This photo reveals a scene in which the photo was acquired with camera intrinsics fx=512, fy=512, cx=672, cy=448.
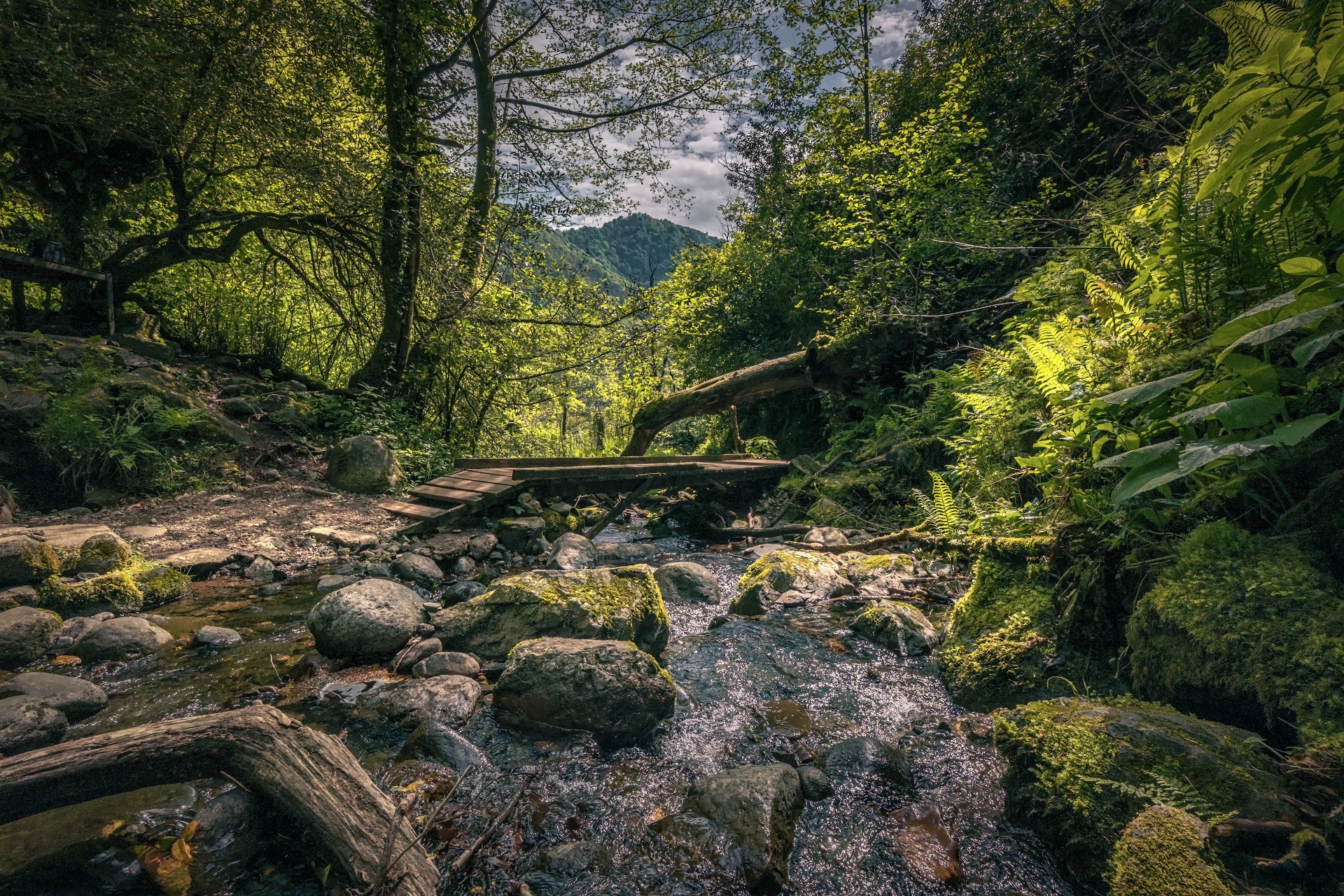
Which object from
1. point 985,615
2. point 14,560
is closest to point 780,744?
point 985,615

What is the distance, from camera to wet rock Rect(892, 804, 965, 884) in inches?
80.8

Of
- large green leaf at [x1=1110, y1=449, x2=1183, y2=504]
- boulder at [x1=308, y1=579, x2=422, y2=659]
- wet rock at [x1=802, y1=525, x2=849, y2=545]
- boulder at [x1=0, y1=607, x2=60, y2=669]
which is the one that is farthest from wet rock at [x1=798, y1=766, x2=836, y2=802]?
boulder at [x1=0, y1=607, x2=60, y2=669]

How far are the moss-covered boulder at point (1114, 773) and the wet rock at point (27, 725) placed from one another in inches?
183

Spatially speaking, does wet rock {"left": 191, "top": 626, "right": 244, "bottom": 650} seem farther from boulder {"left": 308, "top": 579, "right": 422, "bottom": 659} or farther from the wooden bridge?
the wooden bridge

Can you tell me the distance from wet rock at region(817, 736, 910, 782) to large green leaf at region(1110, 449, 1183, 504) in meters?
1.68

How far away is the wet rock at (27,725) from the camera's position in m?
2.50

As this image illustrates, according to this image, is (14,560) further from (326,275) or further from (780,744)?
(326,275)

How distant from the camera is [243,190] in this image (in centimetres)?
1035

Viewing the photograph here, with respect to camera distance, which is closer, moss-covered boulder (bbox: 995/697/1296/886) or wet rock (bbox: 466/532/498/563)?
moss-covered boulder (bbox: 995/697/1296/886)

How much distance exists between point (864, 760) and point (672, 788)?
1.03 meters

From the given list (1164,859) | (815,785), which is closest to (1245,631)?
(1164,859)

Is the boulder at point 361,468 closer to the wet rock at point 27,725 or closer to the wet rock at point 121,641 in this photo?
the wet rock at point 121,641

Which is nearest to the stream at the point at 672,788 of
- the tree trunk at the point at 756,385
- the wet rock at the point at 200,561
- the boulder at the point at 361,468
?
the wet rock at the point at 200,561

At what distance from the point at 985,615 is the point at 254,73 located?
11213 mm
